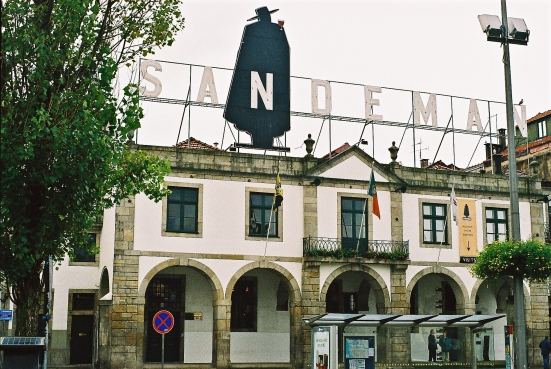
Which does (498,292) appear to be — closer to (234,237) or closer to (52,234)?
(234,237)

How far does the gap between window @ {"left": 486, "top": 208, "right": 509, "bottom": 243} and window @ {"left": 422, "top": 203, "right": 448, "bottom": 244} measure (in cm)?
227

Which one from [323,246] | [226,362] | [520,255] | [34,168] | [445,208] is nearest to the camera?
[34,168]

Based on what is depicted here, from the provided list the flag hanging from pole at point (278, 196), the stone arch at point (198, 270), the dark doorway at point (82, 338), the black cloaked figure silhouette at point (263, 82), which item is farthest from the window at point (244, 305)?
the dark doorway at point (82, 338)

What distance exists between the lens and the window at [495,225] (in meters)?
37.0

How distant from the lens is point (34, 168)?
15.9 metres

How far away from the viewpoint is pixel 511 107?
58.7 feet

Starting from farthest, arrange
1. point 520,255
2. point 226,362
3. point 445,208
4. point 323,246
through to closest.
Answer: point 445,208 < point 323,246 < point 226,362 < point 520,255

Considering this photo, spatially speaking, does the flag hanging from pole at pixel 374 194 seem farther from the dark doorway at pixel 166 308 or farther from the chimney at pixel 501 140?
the chimney at pixel 501 140

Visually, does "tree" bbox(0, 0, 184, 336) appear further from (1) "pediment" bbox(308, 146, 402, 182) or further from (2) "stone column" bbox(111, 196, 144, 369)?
(1) "pediment" bbox(308, 146, 402, 182)

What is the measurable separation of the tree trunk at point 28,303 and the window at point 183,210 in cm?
1440

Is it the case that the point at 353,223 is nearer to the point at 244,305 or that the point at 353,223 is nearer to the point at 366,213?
the point at 366,213

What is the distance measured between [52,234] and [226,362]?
15.8 meters

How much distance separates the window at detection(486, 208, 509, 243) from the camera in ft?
121

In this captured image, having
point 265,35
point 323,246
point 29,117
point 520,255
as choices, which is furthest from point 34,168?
point 265,35
